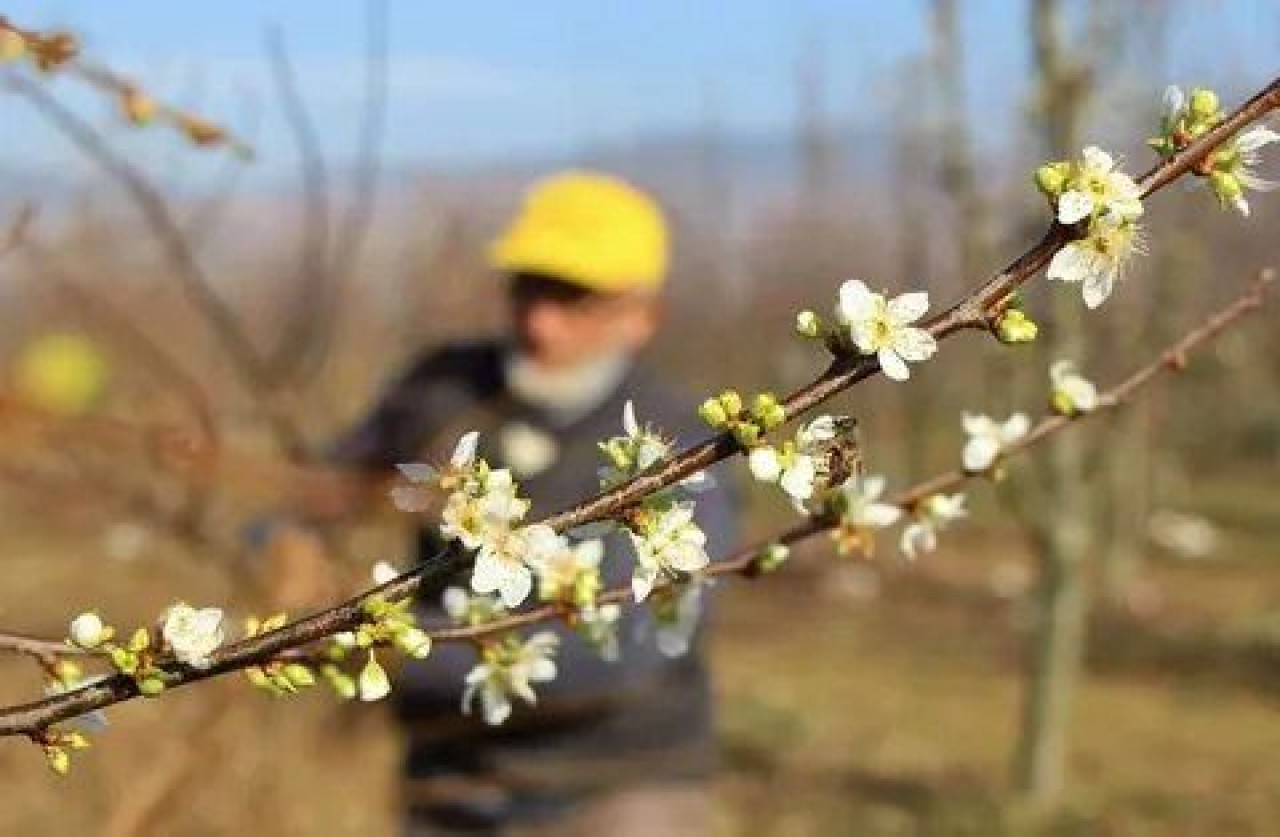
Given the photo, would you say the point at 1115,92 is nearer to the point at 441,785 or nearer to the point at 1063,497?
the point at 1063,497

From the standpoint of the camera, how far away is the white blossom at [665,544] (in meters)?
1.15

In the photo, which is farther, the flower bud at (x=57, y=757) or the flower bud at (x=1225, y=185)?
the flower bud at (x=57, y=757)

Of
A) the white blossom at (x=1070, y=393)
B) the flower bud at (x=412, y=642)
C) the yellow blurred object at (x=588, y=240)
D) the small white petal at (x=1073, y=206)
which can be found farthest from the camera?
the yellow blurred object at (x=588, y=240)

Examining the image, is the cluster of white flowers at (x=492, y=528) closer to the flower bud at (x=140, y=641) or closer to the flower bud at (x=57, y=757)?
the flower bud at (x=140, y=641)

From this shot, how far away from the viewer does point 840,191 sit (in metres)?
41.9

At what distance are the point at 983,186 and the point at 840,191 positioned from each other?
33.2 m

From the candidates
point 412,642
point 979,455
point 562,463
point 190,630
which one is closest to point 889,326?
point 412,642

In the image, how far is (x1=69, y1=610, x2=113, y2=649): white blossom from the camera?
122cm

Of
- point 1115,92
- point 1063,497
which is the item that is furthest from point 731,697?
point 1115,92

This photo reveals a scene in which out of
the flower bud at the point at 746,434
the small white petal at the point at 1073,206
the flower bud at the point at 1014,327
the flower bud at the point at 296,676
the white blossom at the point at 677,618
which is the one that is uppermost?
the white blossom at the point at 677,618

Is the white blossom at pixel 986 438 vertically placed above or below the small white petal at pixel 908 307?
above

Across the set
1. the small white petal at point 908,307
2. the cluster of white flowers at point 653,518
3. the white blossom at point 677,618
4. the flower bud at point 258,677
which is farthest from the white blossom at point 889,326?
the white blossom at point 677,618

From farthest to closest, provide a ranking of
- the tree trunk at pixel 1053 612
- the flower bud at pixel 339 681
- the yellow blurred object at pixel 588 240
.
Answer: the tree trunk at pixel 1053 612 → the yellow blurred object at pixel 588 240 → the flower bud at pixel 339 681

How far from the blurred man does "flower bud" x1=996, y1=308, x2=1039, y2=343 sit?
2.03 metres
